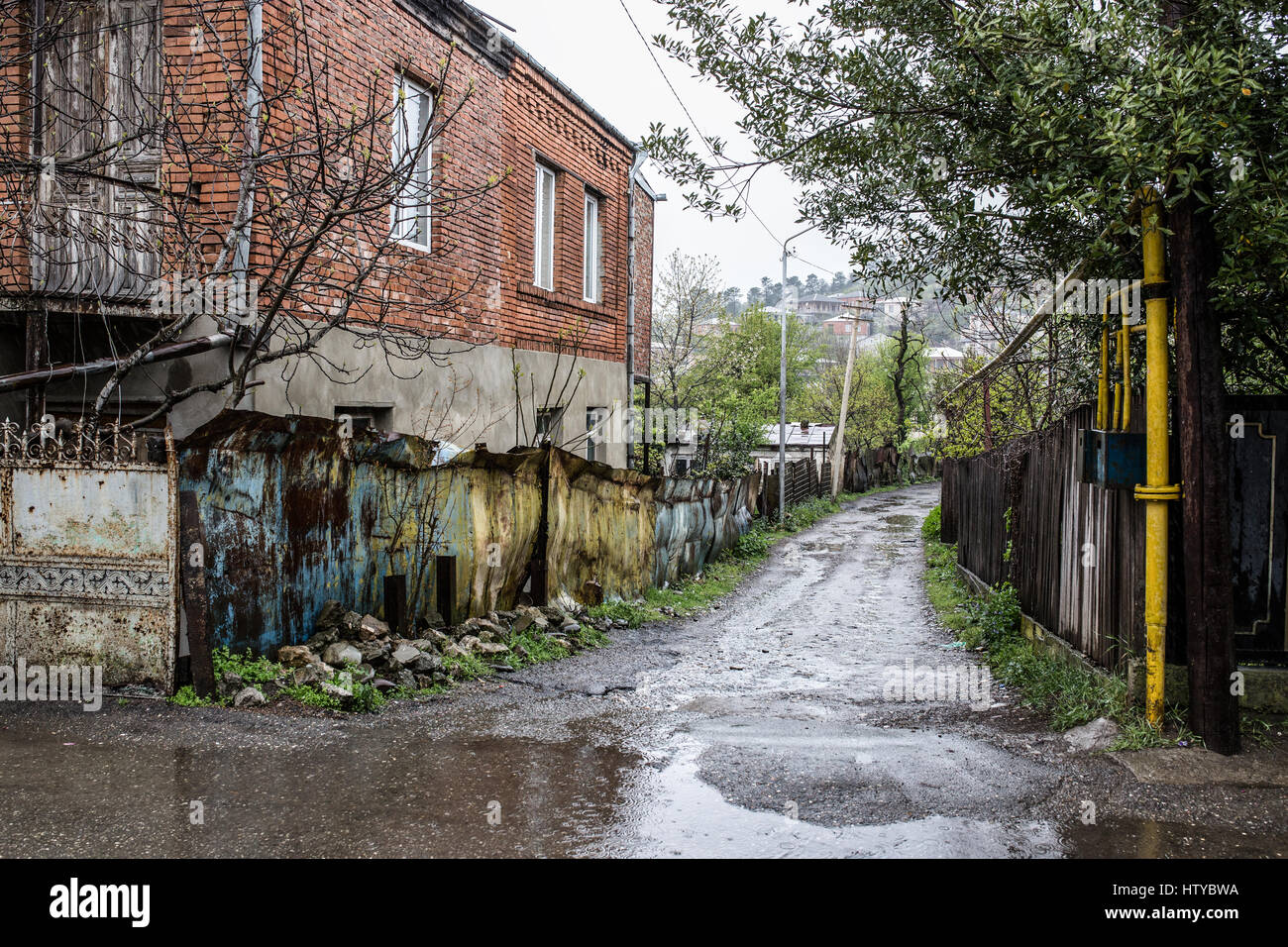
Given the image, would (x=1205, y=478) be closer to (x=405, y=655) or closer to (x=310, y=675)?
(x=405, y=655)

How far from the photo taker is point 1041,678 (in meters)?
6.72

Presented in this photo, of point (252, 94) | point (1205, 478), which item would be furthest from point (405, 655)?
point (1205, 478)

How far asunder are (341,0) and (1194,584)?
8550mm

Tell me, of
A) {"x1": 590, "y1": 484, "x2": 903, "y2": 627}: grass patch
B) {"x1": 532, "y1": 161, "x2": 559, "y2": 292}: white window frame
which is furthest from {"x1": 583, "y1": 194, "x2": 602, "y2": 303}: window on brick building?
{"x1": 590, "y1": 484, "x2": 903, "y2": 627}: grass patch

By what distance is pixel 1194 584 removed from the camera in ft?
16.6

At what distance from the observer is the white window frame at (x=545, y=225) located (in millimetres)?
13375

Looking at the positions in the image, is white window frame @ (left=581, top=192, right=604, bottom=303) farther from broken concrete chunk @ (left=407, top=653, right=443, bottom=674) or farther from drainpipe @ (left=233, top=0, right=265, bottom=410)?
broken concrete chunk @ (left=407, top=653, right=443, bottom=674)

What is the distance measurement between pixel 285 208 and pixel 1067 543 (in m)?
6.52

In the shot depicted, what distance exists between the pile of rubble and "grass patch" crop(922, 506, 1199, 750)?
3.84 meters

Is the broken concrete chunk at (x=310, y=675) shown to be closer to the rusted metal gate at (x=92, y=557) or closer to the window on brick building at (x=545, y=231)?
the rusted metal gate at (x=92, y=557)

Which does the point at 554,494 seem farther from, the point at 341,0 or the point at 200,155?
the point at 341,0

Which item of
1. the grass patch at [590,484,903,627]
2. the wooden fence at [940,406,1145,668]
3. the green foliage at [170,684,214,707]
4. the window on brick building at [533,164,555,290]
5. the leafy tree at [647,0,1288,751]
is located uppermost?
the window on brick building at [533,164,555,290]

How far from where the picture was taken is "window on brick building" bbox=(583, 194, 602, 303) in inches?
599

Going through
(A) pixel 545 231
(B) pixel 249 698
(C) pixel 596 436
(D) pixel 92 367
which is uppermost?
(A) pixel 545 231
